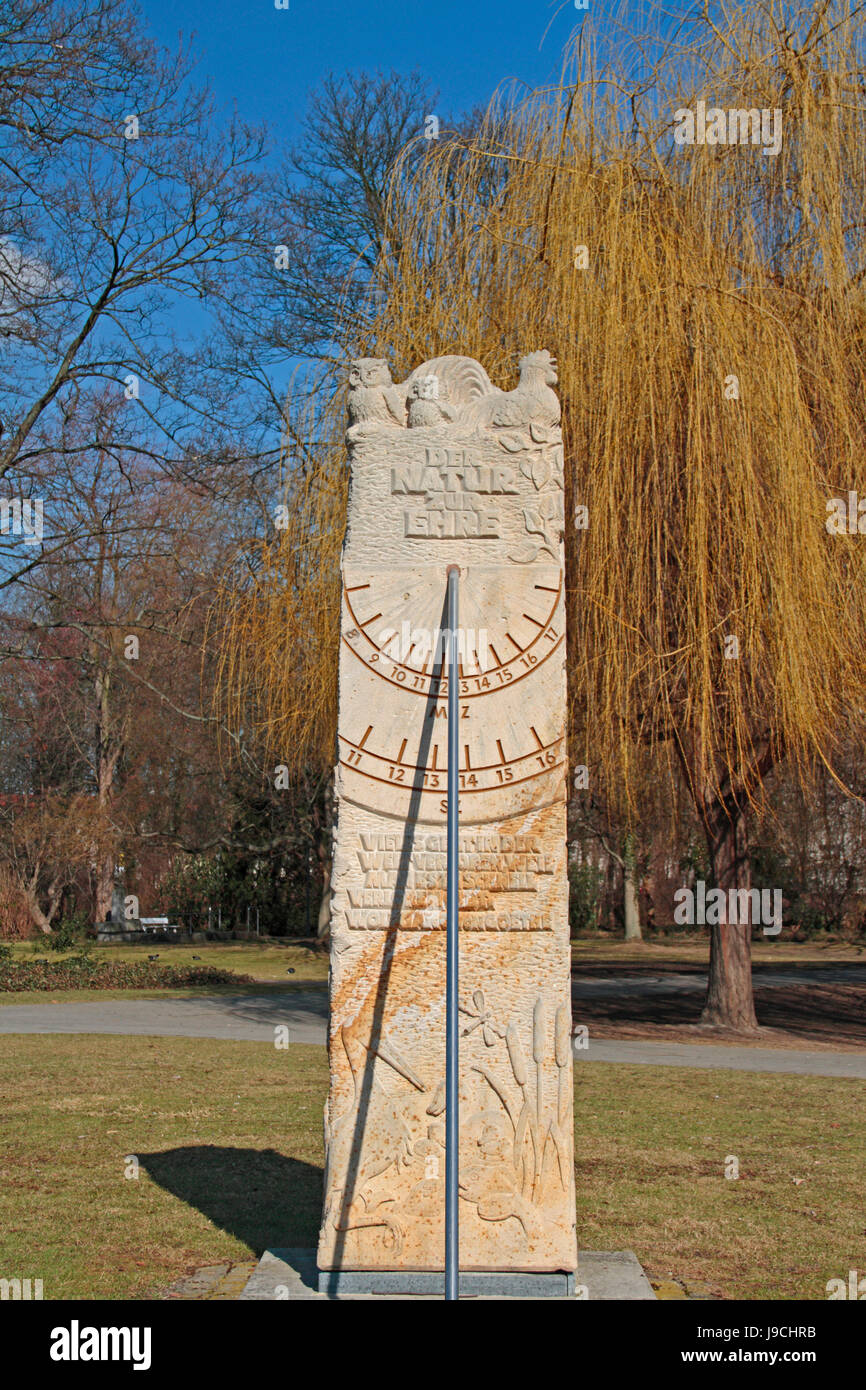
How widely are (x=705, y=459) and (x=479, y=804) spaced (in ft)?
18.5

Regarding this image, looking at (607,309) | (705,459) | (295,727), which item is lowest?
(295,727)

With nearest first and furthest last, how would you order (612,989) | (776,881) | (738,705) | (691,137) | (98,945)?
1. (738,705)
2. (691,137)
3. (612,989)
4. (98,945)
5. (776,881)

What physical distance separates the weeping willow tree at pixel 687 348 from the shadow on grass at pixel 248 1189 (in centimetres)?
394

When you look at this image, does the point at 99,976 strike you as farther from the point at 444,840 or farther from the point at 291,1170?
the point at 444,840

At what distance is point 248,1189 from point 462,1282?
8.40 ft

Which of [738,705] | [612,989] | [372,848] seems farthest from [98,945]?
[372,848]

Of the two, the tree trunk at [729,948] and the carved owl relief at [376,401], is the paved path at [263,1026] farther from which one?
the carved owl relief at [376,401]

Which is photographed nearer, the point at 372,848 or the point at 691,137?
the point at 372,848

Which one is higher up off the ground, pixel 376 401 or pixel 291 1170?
pixel 376 401

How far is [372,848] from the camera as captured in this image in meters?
4.77

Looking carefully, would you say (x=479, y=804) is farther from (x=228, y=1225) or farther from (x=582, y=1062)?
(x=582, y=1062)

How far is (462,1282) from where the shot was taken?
14.6 ft

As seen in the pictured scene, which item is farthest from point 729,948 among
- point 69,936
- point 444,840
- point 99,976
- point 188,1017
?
point 69,936

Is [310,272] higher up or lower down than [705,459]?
higher up
